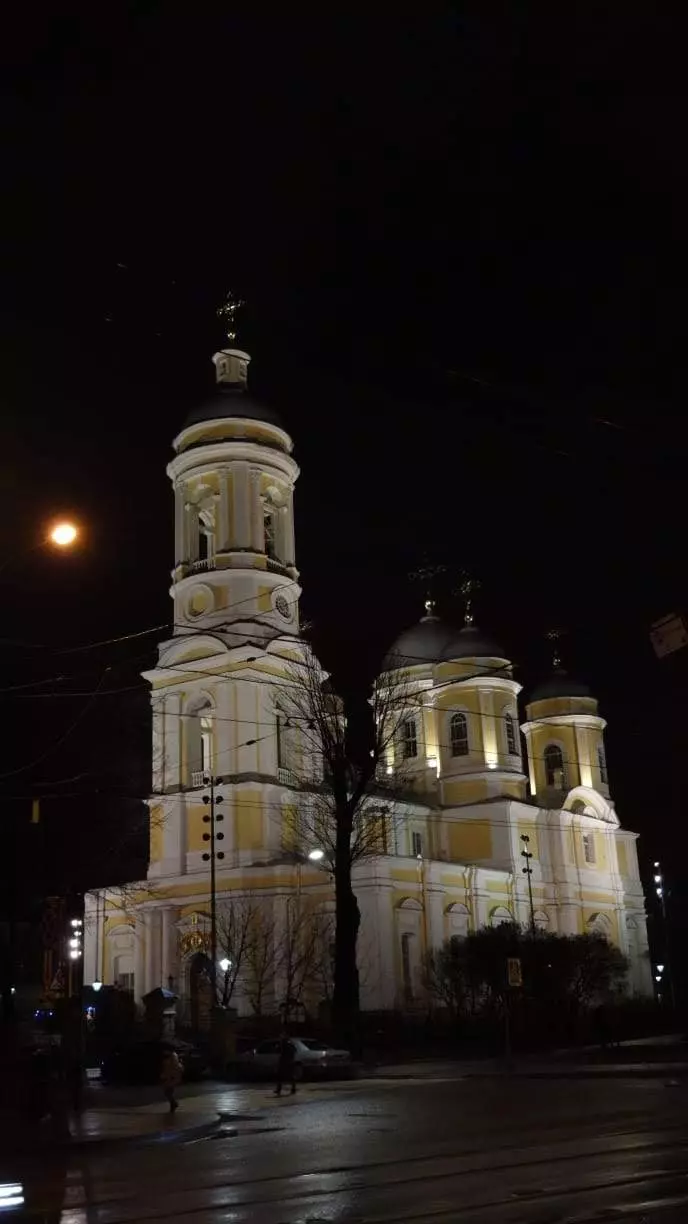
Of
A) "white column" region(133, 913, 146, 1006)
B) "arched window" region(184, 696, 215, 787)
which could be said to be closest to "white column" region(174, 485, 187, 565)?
"arched window" region(184, 696, 215, 787)

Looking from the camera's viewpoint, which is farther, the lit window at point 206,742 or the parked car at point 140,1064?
the lit window at point 206,742

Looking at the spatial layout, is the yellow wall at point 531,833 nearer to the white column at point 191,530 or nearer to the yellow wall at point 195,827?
the yellow wall at point 195,827

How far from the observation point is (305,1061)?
33469 mm

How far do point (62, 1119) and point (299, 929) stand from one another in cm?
3096

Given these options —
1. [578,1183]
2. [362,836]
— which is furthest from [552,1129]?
[362,836]

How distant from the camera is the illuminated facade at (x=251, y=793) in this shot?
51000 mm

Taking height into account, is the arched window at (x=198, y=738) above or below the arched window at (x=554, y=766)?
below

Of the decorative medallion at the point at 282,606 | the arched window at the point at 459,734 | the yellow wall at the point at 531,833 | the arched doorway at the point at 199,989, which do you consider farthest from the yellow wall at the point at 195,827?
the yellow wall at the point at 531,833

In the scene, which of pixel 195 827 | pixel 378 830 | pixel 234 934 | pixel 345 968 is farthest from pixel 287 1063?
pixel 378 830

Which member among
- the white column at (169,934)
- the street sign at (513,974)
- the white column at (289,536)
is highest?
the white column at (289,536)

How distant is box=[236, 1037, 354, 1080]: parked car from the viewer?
33156 millimetres

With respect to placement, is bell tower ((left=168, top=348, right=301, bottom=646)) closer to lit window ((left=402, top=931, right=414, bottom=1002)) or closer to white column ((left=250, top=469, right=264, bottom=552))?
white column ((left=250, top=469, right=264, bottom=552))

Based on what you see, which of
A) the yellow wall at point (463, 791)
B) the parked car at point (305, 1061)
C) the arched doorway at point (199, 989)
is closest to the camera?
the parked car at point (305, 1061)

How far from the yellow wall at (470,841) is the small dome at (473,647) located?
28.8 ft
